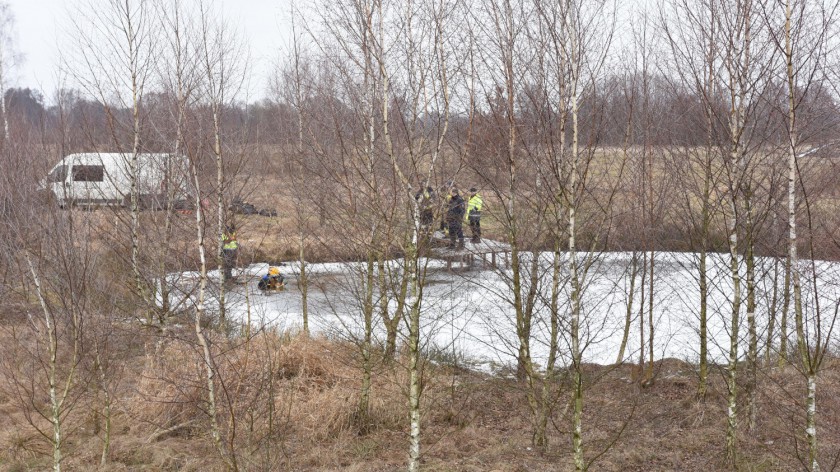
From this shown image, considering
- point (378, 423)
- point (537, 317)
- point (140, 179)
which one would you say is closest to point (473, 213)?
point (537, 317)

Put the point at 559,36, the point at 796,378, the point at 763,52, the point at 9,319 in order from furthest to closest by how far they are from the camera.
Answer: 1. the point at 9,319
2. the point at 796,378
3. the point at 763,52
4. the point at 559,36

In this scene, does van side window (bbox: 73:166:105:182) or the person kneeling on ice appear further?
the person kneeling on ice

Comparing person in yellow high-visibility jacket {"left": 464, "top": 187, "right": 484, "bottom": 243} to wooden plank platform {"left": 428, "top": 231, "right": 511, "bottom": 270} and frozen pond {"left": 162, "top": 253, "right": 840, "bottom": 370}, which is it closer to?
wooden plank platform {"left": 428, "top": 231, "right": 511, "bottom": 270}

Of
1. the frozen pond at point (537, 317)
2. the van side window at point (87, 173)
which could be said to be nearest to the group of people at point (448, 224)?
the frozen pond at point (537, 317)

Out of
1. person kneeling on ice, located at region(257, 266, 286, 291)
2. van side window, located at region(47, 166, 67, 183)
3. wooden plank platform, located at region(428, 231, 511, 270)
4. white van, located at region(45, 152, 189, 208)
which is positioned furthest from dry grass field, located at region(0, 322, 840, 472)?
person kneeling on ice, located at region(257, 266, 286, 291)

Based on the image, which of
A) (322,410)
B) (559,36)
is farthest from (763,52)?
(322,410)

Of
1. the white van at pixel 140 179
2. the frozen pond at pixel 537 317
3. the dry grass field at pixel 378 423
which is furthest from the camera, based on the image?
the frozen pond at pixel 537 317

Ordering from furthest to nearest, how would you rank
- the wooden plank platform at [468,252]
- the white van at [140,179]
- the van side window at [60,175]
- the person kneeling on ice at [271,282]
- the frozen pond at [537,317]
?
the person kneeling on ice at [271,282]
the frozen pond at [537,317]
the van side window at [60,175]
the wooden plank platform at [468,252]
the white van at [140,179]

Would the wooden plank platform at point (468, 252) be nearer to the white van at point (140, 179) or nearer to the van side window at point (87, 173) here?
the white van at point (140, 179)

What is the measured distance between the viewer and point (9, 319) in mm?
11352

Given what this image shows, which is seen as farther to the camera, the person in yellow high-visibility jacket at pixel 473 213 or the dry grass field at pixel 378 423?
the person in yellow high-visibility jacket at pixel 473 213

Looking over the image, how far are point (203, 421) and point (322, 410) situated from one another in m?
1.27

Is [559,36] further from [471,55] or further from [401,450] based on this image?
[401,450]

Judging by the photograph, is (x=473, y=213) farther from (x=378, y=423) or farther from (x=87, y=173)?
(x=87, y=173)
